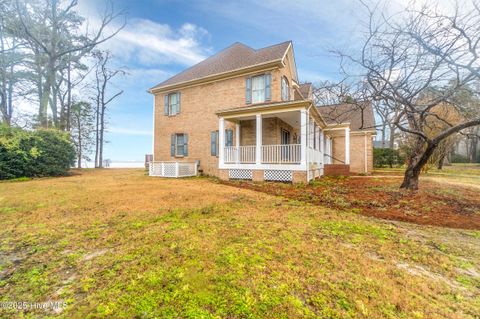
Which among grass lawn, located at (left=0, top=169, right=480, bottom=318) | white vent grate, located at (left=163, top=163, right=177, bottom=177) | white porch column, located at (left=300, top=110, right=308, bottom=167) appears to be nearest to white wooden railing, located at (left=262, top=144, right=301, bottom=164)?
white porch column, located at (left=300, top=110, right=308, bottom=167)

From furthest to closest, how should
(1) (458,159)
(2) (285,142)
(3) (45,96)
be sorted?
1. (1) (458,159)
2. (3) (45,96)
3. (2) (285,142)

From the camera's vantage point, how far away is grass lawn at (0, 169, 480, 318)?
192cm

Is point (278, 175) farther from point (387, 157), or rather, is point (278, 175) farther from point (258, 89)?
point (387, 157)

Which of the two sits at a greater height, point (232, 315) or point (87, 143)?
point (87, 143)

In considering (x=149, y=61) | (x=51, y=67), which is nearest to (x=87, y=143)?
(x=51, y=67)

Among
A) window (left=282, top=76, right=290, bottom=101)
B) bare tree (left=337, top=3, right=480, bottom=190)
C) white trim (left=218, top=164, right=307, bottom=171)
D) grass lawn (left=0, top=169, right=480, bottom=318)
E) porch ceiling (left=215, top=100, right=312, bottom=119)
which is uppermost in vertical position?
window (left=282, top=76, right=290, bottom=101)

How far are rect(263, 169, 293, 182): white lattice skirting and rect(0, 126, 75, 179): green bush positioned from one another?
13.6 m

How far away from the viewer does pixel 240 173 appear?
1105 centimetres

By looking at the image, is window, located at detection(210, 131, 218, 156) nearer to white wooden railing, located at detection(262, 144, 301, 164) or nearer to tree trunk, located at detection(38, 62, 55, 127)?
white wooden railing, located at detection(262, 144, 301, 164)

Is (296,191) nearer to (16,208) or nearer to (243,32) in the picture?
(16,208)

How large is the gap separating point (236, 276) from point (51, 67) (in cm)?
2205

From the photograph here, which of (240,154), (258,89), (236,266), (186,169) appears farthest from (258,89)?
(236,266)

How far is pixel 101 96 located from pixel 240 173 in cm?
2125

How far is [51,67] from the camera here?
54.4 ft
